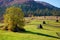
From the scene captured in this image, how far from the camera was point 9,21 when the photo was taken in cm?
5703

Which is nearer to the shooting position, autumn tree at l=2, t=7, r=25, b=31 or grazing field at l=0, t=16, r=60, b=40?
grazing field at l=0, t=16, r=60, b=40

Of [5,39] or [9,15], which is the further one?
[9,15]

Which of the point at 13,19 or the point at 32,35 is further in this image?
the point at 13,19

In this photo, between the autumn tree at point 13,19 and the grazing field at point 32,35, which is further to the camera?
the autumn tree at point 13,19

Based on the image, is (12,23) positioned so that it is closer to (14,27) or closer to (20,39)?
(14,27)

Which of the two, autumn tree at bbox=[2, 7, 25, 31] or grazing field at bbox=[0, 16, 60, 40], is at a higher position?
autumn tree at bbox=[2, 7, 25, 31]

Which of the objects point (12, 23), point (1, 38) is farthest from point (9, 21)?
point (1, 38)

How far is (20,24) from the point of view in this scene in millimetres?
58656

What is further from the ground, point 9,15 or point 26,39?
point 9,15

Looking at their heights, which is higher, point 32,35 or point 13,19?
point 13,19

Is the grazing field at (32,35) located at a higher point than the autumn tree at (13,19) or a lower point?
lower

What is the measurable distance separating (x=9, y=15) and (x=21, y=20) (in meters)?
4.69

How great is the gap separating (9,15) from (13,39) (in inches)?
875

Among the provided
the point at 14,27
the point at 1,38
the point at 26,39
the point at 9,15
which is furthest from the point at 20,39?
the point at 9,15
